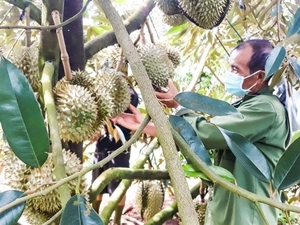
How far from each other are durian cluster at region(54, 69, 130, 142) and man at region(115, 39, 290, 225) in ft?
0.63

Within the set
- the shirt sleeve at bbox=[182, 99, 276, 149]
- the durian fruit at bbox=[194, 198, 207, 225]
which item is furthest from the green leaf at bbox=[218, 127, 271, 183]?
the durian fruit at bbox=[194, 198, 207, 225]

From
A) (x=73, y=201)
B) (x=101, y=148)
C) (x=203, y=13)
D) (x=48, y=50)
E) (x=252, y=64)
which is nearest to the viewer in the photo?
(x=73, y=201)

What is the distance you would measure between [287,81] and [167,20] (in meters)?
0.37

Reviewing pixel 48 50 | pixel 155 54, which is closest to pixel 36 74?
pixel 48 50

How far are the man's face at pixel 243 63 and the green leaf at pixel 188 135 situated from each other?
0.66 m

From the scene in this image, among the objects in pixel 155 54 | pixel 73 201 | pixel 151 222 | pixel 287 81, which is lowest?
pixel 151 222

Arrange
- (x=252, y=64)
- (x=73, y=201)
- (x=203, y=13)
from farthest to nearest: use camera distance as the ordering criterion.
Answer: (x=252, y=64), (x=203, y=13), (x=73, y=201)

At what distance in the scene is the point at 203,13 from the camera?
89cm

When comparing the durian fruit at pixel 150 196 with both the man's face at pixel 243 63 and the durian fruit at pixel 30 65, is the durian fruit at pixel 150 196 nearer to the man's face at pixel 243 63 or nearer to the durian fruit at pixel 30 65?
the man's face at pixel 243 63

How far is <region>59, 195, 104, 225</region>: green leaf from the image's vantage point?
1.03 ft

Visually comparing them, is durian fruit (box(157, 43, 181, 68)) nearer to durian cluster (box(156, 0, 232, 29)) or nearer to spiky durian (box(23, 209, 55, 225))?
durian cluster (box(156, 0, 232, 29))

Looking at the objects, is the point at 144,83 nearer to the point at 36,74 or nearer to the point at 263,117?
the point at 36,74

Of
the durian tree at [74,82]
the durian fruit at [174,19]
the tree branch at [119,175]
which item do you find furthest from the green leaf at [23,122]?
the durian fruit at [174,19]

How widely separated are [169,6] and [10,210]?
758 millimetres
